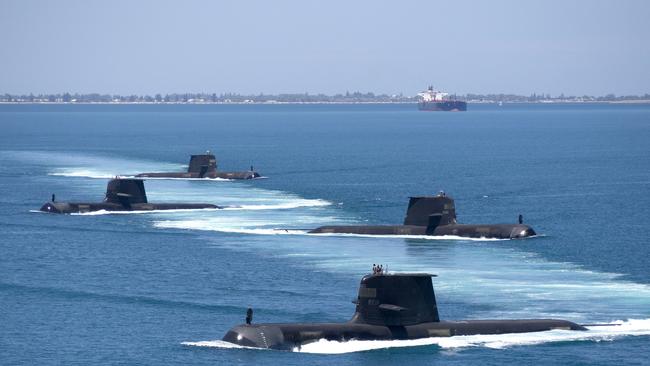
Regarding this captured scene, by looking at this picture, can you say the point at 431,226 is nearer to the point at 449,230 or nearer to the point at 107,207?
the point at 449,230

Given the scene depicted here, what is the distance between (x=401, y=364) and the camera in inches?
1991

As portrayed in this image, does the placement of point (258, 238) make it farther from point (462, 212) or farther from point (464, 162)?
point (464, 162)

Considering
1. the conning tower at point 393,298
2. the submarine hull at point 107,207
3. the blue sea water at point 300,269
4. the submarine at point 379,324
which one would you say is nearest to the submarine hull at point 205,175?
the blue sea water at point 300,269

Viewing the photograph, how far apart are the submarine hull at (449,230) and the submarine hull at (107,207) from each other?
21.6 meters

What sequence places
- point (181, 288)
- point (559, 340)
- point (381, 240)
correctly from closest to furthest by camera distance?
1. point (559, 340)
2. point (181, 288)
3. point (381, 240)

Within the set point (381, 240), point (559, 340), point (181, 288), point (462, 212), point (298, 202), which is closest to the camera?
point (559, 340)

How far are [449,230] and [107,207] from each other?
31009 millimetres

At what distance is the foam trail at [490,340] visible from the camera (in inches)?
2045

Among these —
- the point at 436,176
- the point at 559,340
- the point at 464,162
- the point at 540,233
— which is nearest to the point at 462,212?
the point at 540,233

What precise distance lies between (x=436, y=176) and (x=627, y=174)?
765 inches

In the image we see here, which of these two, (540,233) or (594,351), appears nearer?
(594,351)

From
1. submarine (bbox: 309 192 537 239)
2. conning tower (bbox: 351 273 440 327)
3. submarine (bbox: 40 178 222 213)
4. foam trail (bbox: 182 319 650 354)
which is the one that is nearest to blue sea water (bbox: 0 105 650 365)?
foam trail (bbox: 182 319 650 354)

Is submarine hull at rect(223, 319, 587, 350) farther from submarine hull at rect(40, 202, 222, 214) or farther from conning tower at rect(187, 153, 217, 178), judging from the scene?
conning tower at rect(187, 153, 217, 178)

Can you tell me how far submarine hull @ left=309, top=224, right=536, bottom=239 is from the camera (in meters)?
88.6
